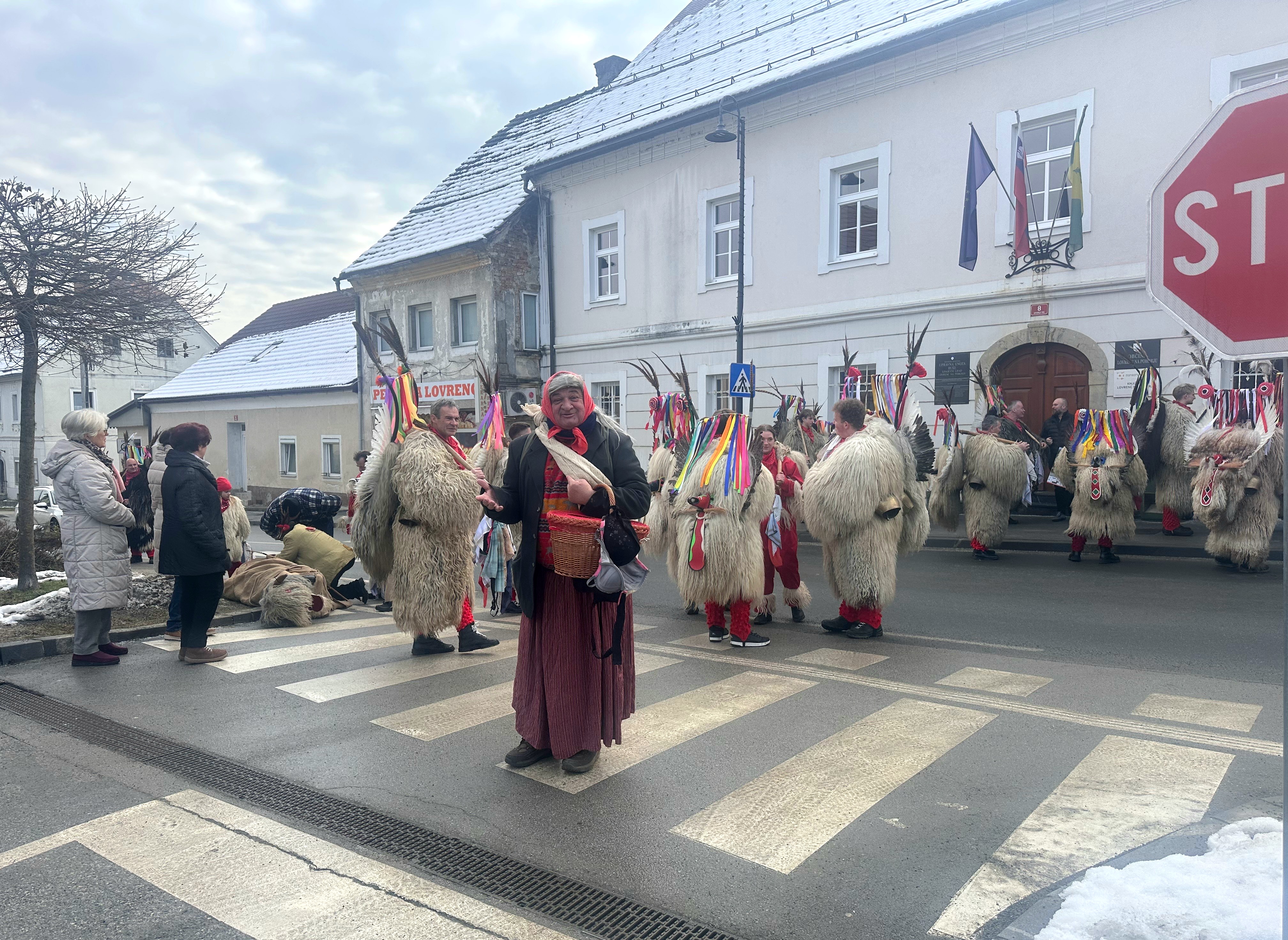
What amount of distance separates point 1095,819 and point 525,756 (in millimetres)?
2510

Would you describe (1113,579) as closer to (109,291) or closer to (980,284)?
(980,284)

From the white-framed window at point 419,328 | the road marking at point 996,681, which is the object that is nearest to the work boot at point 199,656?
the road marking at point 996,681

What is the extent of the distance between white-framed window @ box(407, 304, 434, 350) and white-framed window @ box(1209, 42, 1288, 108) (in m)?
18.2

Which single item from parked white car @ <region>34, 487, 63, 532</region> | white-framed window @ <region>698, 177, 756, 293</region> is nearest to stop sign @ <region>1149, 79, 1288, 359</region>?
white-framed window @ <region>698, 177, 756, 293</region>

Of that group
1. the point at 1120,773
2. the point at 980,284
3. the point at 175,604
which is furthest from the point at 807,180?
the point at 1120,773

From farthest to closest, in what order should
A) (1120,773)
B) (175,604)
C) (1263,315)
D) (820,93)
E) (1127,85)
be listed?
(820,93) → (1127,85) → (175,604) → (1120,773) → (1263,315)

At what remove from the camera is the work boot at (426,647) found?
6.61 meters

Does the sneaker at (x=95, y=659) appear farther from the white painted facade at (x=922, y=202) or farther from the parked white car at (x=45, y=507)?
the parked white car at (x=45, y=507)

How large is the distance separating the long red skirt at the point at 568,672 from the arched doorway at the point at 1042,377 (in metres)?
11.7

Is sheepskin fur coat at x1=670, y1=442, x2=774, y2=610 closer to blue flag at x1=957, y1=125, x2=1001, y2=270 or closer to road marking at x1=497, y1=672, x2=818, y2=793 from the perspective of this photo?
road marking at x1=497, y1=672, x2=818, y2=793

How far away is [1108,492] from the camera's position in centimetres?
1035

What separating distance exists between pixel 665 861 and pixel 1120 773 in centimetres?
221

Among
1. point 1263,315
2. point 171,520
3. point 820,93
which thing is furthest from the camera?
point 820,93

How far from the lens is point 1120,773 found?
4023 mm
